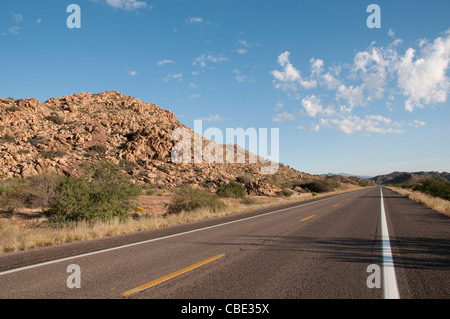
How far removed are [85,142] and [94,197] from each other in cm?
3427

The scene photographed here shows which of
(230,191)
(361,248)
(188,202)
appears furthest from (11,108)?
Result: (361,248)

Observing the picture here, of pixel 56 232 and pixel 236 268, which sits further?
pixel 56 232

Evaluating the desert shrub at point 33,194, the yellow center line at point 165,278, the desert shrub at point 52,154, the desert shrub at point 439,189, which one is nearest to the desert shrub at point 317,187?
the desert shrub at point 439,189

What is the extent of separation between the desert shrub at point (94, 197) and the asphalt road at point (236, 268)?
4.49 m

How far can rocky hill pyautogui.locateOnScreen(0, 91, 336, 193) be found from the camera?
3384 cm

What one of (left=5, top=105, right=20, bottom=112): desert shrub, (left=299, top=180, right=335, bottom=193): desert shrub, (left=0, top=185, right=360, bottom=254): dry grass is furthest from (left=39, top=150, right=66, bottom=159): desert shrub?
(left=299, top=180, right=335, bottom=193): desert shrub

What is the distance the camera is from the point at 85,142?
43.2m

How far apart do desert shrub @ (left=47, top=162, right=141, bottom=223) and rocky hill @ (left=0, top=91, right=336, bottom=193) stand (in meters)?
13.7

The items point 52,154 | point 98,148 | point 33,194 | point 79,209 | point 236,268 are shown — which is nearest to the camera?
point 236,268

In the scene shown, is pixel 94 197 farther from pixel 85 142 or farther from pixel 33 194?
pixel 85 142

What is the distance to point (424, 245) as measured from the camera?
24.1ft

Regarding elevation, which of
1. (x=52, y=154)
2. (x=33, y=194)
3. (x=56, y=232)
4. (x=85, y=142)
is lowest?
(x=56, y=232)
